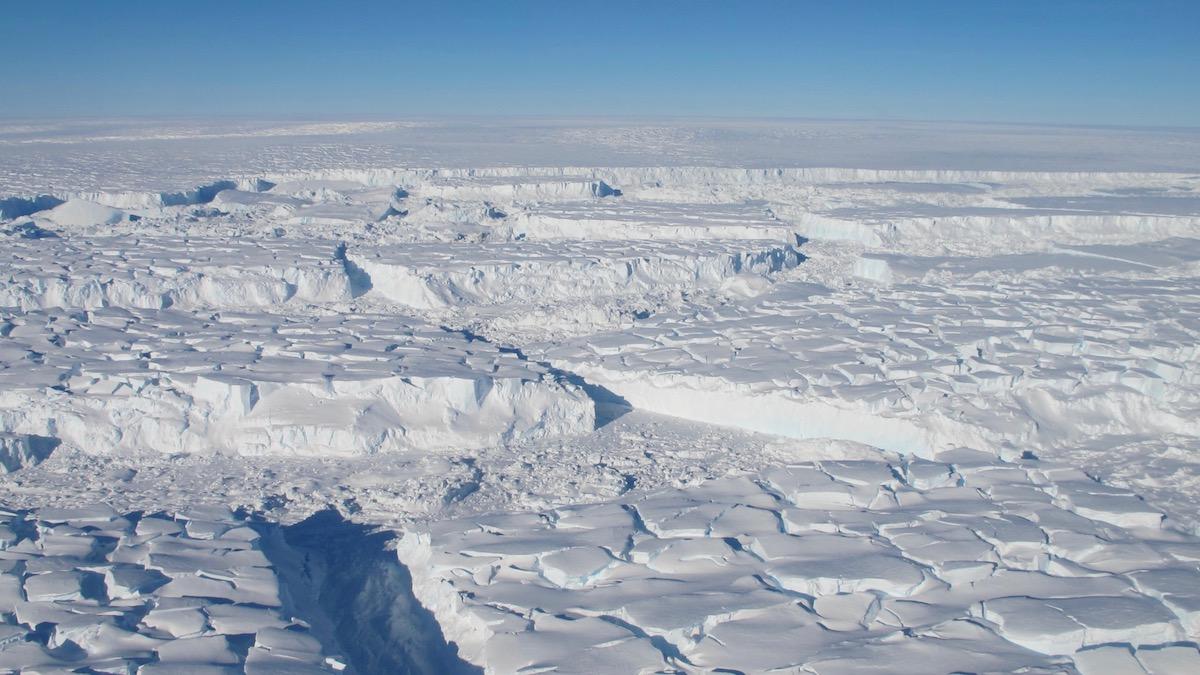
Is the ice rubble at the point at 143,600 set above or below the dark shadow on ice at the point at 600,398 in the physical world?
below

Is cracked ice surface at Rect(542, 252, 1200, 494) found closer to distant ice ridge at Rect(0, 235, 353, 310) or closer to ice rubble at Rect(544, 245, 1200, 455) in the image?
ice rubble at Rect(544, 245, 1200, 455)

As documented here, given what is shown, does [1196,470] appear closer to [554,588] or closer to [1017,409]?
[1017,409]

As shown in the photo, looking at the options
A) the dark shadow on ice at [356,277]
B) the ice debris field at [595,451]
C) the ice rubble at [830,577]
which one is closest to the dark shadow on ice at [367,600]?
the ice debris field at [595,451]

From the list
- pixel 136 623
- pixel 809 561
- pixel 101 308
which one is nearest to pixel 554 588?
pixel 809 561

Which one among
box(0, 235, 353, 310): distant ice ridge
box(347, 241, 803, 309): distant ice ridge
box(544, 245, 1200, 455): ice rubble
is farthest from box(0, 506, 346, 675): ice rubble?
box(347, 241, 803, 309): distant ice ridge

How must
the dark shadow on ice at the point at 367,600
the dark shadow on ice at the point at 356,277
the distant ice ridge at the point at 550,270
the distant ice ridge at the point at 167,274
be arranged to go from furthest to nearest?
the dark shadow on ice at the point at 356,277
the distant ice ridge at the point at 550,270
the distant ice ridge at the point at 167,274
the dark shadow on ice at the point at 367,600

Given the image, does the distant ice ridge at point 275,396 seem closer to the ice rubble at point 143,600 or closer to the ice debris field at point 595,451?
the ice debris field at point 595,451
